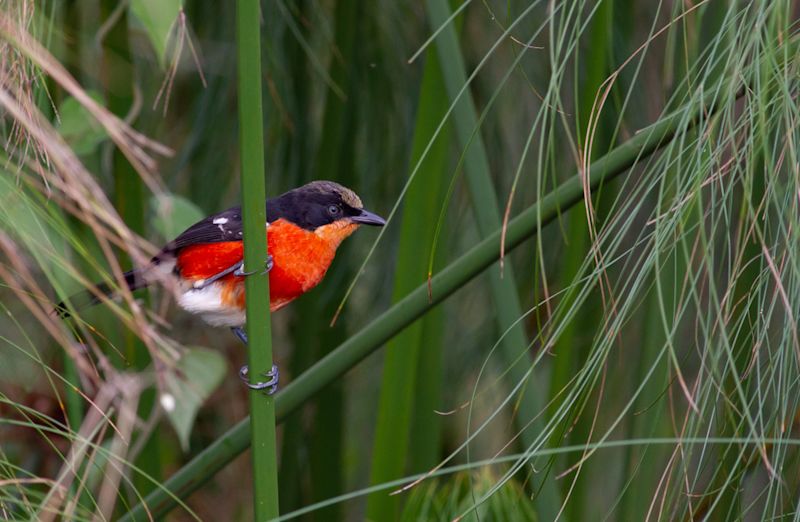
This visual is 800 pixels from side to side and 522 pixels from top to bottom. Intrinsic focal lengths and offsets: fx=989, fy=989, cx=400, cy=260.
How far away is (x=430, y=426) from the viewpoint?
1694 mm

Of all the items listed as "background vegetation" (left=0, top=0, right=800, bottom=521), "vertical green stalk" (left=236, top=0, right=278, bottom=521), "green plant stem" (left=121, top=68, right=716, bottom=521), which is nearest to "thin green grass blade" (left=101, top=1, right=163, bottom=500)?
"background vegetation" (left=0, top=0, right=800, bottom=521)

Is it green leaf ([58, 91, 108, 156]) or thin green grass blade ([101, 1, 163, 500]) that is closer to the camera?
green leaf ([58, 91, 108, 156])

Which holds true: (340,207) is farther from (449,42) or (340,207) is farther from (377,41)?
(377,41)

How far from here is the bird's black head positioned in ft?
5.21

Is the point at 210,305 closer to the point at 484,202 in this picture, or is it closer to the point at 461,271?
the point at 484,202

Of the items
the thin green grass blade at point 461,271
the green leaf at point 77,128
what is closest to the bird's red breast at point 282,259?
the green leaf at point 77,128

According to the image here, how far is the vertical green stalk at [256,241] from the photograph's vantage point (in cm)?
84

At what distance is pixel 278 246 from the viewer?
1.60 m

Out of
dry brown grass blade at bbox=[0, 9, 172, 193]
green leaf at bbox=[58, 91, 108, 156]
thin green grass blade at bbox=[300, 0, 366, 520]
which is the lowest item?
thin green grass blade at bbox=[300, 0, 366, 520]

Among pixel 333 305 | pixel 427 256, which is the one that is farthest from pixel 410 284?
pixel 333 305

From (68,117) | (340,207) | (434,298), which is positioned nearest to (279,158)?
(340,207)

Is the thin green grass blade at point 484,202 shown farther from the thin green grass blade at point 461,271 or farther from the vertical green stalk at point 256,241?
the vertical green stalk at point 256,241

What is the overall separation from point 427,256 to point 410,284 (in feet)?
0.23

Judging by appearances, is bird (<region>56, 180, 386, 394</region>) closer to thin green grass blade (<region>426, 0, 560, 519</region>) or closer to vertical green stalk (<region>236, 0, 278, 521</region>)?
thin green grass blade (<region>426, 0, 560, 519</region>)
